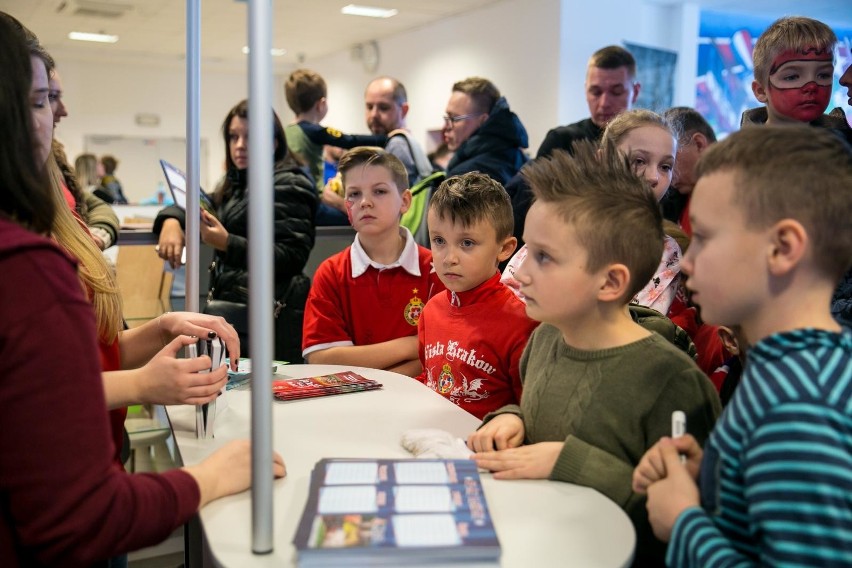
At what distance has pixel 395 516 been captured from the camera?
2.89ft

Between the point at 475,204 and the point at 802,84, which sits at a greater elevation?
the point at 802,84

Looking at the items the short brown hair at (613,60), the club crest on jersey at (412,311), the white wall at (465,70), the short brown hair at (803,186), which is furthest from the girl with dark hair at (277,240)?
the white wall at (465,70)

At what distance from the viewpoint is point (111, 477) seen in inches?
32.8

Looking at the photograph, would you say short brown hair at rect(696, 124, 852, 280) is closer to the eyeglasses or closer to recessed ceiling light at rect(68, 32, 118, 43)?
the eyeglasses

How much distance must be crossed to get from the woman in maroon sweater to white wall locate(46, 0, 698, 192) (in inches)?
269

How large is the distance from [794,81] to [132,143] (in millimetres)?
12585

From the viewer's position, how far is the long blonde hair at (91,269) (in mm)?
1413

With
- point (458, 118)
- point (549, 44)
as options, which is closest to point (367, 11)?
point (549, 44)

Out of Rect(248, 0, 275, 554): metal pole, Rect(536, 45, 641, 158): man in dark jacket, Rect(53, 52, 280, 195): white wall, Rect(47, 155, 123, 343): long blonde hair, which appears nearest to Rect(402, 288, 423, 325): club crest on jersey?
Rect(47, 155, 123, 343): long blonde hair

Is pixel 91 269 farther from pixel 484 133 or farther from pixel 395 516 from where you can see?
pixel 484 133

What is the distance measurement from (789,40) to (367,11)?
7.30 m

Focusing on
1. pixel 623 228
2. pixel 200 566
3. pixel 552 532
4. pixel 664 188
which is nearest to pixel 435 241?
pixel 664 188

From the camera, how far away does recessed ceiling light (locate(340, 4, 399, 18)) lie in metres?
8.48

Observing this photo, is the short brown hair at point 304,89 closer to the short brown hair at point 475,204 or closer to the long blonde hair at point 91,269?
the short brown hair at point 475,204
